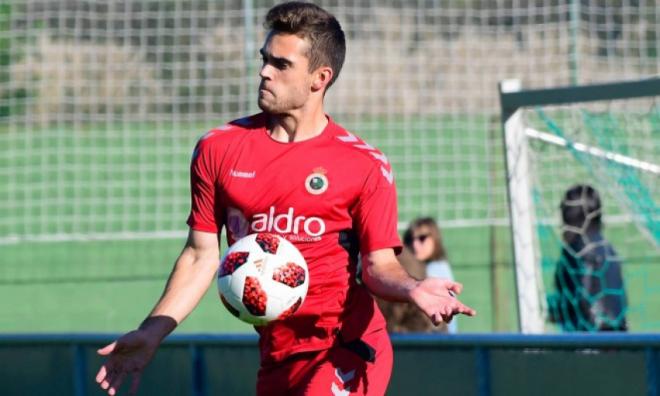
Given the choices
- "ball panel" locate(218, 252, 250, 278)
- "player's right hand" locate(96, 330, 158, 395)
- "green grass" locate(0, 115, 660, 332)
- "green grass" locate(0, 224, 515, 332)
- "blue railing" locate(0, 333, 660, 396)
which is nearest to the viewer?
"player's right hand" locate(96, 330, 158, 395)

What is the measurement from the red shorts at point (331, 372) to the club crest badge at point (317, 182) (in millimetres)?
583

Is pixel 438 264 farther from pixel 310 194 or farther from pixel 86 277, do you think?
pixel 310 194

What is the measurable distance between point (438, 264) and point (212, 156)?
5549mm

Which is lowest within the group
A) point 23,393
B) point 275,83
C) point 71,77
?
point 23,393

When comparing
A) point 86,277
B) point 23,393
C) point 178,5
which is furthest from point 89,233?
point 23,393

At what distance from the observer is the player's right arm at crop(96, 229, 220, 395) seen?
4738mm

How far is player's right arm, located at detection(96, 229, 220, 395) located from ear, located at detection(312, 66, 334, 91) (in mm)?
684

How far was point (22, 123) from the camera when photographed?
12.7m

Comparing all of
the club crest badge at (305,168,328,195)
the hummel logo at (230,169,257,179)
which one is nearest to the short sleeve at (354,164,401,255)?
the club crest badge at (305,168,328,195)

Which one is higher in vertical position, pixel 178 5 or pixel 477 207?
pixel 178 5

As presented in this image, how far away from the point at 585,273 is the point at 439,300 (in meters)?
4.94

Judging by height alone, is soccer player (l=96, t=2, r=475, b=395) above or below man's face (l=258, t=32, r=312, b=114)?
below

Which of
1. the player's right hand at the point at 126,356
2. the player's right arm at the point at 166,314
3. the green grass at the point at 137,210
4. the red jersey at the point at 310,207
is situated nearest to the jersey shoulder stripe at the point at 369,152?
the red jersey at the point at 310,207

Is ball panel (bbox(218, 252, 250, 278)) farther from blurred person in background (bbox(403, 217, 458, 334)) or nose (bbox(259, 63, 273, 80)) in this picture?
blurred person in background (bbox(403, 217, 458, 334))
